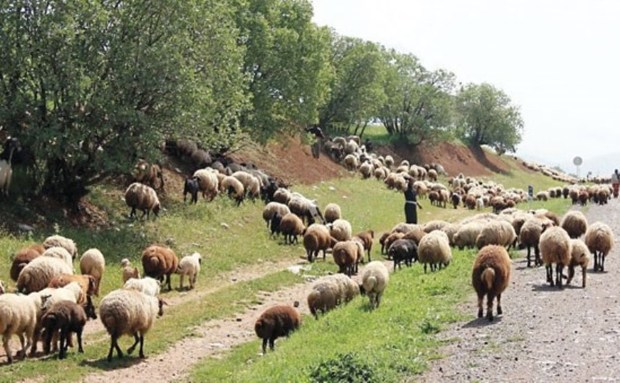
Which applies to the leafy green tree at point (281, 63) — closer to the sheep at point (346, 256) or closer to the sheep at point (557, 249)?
the sheep at point (346, 256)

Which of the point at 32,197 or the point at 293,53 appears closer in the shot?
the point at 32,197

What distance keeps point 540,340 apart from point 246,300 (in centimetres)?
1047

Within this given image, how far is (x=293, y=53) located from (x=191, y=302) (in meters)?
23.2

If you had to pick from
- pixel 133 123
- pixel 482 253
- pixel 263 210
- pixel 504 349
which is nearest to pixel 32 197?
pixel 133 123

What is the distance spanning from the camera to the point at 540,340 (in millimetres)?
Answer: 10281

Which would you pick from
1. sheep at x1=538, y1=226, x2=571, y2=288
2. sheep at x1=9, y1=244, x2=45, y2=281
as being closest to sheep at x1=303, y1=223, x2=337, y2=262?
sheep at x1=9, y1=244, x2=45, y2=281

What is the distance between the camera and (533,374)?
8672 millimetres

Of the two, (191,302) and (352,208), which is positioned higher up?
(352,208)

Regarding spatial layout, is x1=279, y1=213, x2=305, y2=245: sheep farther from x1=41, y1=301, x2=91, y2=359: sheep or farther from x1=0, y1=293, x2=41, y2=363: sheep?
x1=0, y1=293, x2=41, y2=363: sheep

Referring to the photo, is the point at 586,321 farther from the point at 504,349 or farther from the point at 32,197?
the point at 32,197

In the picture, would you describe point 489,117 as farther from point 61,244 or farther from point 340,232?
point 61,244

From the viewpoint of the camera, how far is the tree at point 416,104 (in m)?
71.7

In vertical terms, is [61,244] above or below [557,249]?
below

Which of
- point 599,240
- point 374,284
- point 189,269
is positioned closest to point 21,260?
point 189,269
